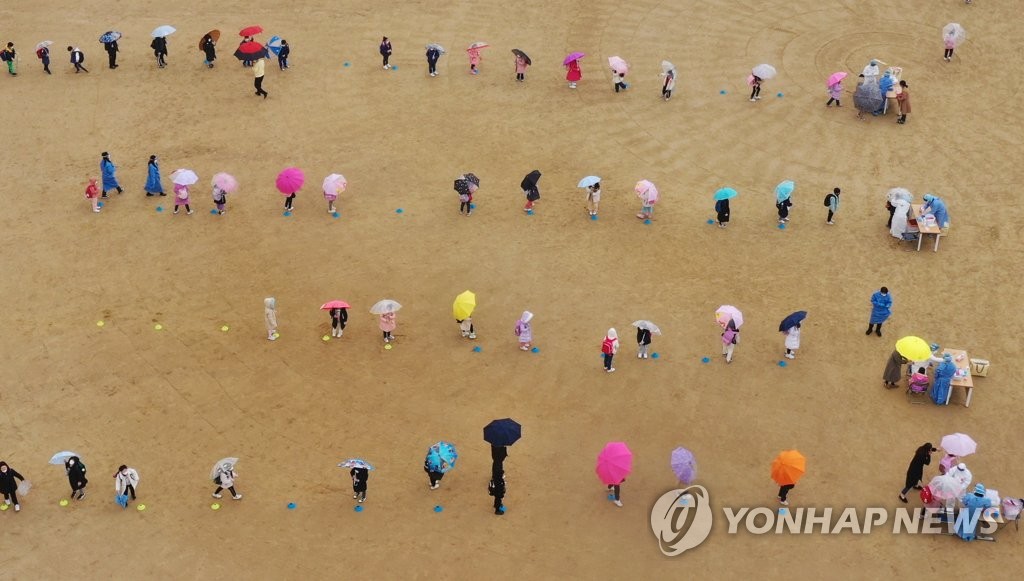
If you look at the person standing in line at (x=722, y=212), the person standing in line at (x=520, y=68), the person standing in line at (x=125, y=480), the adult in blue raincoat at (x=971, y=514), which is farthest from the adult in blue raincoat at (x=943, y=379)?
the person standing in line at (x=125, y=480)

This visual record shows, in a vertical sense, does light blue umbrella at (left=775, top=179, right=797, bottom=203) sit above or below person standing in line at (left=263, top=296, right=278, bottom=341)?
above

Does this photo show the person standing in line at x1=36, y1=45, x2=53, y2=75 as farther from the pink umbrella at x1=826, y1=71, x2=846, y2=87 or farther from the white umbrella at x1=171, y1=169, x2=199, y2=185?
the pink umbrella at x1=826, y1=71, x2=846, y2=87

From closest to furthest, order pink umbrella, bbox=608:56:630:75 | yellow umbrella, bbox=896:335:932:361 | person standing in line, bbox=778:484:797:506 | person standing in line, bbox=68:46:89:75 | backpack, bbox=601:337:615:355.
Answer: person standing in line, bbox=778:484:797:506 < yellow umbrella, bbox=896:335:932:361 < backpack, bbox=601:337:615:355 < pink umbrella, bbox=608:56:630:75 < person standing in line, bbox=68:46:89:75

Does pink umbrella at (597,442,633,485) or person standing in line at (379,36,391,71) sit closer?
pink umbrella at (597,442,633,485)

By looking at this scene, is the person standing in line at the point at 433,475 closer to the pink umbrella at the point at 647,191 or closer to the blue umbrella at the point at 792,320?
the blue umbrella at the point at 792,320

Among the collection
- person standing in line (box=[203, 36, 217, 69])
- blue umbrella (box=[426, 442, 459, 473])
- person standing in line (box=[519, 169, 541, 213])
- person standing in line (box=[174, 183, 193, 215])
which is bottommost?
blue umbrella (box=[426, 442, 459, 473])

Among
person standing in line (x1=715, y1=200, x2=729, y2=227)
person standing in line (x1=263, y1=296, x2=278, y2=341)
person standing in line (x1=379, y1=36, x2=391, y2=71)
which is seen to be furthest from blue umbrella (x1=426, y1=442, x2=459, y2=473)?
person standing in line (x1=379, y1=36, x2=391, y2=71)

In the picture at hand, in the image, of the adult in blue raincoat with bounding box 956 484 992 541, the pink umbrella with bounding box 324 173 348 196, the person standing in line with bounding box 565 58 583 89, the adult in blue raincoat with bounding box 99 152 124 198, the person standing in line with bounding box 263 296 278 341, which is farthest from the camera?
the person standing in line with bounding box 565 58 583 89
